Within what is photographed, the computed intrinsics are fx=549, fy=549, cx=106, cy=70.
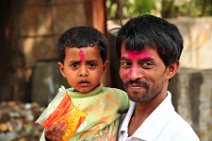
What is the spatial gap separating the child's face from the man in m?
0.34

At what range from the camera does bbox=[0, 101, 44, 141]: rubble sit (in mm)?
6137

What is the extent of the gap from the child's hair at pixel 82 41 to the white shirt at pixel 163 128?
47cm

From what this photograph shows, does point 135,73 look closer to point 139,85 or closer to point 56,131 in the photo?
point 139,85

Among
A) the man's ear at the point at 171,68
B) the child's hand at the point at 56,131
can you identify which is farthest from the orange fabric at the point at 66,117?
the man's ear at the point at 171,68

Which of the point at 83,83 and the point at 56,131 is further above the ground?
the point at 83,83

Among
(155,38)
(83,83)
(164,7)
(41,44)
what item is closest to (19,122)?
(41,44)

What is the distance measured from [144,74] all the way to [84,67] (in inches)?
18.4

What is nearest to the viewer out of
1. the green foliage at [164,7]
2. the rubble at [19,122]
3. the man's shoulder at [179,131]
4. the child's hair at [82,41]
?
the man's shoulder at [179,131]

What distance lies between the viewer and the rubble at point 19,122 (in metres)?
6.14

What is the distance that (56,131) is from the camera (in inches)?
87.5

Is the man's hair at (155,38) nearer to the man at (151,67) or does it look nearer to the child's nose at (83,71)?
the man at (151,67)

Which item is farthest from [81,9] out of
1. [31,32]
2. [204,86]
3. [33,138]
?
[204,86]

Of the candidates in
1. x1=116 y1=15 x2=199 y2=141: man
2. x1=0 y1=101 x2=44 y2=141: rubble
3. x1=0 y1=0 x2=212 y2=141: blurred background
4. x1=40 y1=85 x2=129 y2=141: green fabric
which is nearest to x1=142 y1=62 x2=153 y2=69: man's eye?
x1=116 y1=15 x2=199 y2=141: man

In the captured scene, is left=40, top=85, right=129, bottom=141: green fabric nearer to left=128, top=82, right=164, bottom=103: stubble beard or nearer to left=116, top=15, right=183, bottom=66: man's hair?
left=128, top=82, right=164, bottom=103: stubble beard
